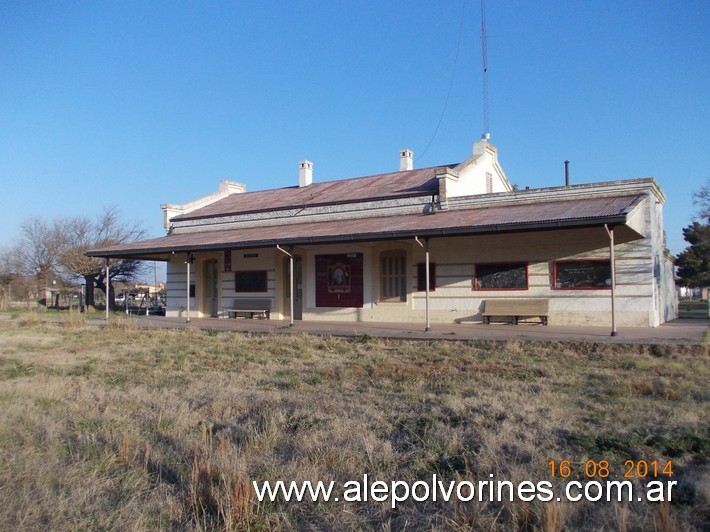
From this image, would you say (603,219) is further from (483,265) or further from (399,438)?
(399,438)

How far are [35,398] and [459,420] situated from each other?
579 cm

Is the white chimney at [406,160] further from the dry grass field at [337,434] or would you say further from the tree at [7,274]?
the tree at [7,274]

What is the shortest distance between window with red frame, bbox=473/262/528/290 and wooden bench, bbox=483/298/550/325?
1.52 ft

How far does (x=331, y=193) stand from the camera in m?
24.1

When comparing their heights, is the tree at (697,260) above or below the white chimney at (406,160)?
below

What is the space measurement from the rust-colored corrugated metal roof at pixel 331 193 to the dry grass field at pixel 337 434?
410 inches

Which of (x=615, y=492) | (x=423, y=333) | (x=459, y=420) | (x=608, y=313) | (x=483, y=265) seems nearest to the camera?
(x=615, y=492)

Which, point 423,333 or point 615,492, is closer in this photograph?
point 615,492

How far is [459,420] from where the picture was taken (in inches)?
270

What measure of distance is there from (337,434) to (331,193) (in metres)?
18.6

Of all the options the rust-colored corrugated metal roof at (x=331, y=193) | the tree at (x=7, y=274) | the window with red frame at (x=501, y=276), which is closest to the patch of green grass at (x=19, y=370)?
the window with red frame at (x=501, y=276)

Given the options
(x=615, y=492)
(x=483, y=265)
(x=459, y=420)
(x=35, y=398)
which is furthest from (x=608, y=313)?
(x=35, y=398)

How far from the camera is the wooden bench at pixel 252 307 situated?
22703 millimetres

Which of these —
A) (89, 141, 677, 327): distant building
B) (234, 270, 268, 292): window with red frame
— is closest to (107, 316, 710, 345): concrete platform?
(89, 141, 677, 327): distant building
